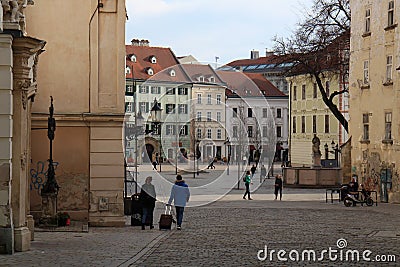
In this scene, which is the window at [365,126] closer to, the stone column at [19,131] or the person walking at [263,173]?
the person walking at [263,173]

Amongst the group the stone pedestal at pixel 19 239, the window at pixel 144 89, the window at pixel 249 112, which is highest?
the window at pixel 144 89

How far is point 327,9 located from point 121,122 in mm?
30273

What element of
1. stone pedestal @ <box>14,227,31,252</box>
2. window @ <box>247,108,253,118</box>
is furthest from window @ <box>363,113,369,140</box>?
window @ <box>247,108,253,118</box>

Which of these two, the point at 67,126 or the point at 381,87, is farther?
the point at 381,87

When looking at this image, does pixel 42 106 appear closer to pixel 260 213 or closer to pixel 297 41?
pixel 260 213

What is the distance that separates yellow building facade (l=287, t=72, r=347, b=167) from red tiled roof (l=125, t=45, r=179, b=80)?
1558cm

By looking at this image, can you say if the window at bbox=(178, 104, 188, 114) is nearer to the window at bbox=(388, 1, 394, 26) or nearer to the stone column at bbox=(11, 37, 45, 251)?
the window at bbox=(388, 1, 394, 26)

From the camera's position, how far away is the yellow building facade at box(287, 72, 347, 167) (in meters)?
83.9

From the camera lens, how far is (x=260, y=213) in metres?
33.4

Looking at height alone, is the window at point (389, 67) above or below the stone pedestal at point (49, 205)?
above

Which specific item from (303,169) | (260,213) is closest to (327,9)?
(303,169)

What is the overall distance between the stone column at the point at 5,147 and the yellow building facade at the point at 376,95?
26.3 metres

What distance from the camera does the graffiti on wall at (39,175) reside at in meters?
25.3

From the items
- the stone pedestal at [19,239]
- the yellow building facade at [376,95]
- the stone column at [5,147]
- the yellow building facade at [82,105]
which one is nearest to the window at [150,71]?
the yellow building facade at [376,95]
